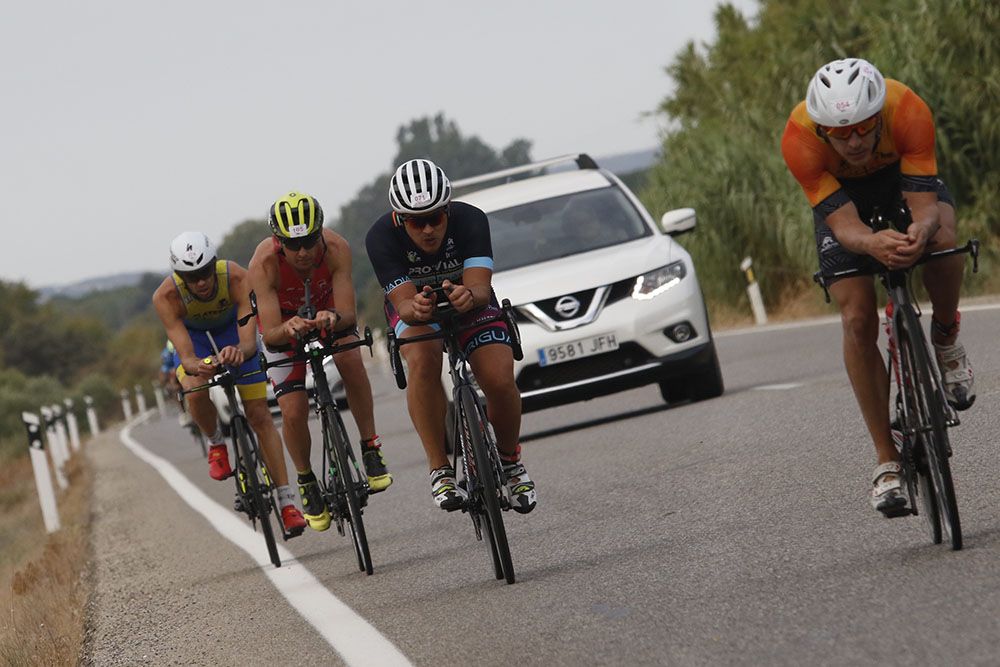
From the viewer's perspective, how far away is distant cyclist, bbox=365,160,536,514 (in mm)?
7734

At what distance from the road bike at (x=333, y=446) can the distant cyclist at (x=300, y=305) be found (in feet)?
0.25

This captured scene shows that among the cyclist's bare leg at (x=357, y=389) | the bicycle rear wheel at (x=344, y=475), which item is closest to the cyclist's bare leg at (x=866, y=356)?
the bicycle rear wheel at (x=344, y=475)

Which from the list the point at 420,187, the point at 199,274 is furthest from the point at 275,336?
the point at 420,187

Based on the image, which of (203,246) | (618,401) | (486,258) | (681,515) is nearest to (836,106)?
(486,258)

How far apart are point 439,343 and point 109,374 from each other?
131m

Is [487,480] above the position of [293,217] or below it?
below

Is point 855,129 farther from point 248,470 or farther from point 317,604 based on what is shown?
point 248,470

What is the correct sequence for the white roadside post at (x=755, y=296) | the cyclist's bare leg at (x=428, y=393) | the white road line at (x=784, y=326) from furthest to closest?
the white roadside post at (x=755, y=296) → the white road line at (x=784, y=326) → the cyclist's bare leg at (x=428, y=393)

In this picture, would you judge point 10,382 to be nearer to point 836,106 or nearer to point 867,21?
point 867,21

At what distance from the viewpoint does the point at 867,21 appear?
77.5 ft

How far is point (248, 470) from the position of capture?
33.7 feet

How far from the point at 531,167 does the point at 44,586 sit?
18.5 feet

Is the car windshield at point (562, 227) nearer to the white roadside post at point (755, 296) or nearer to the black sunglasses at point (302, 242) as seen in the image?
the black sunglasses at point (302, 242)

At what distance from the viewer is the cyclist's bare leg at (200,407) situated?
34.5 ft
